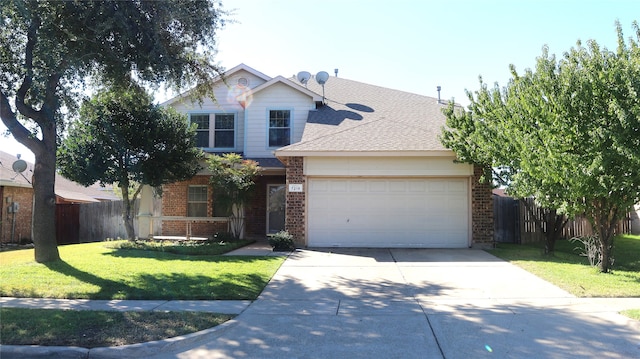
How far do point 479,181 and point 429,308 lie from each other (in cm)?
684

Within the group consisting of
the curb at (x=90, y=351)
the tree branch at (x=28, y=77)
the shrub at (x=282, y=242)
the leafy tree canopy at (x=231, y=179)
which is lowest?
the curb at (x=90, y=351)

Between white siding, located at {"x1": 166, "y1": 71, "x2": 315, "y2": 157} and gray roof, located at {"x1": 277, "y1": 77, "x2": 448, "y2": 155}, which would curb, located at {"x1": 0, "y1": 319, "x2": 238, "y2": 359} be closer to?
gray roof, located at {"x1": 277, "y1": 77, "x2": 448, "y2": 155}

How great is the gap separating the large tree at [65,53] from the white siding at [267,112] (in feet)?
20.0

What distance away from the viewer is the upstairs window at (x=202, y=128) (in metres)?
17.7

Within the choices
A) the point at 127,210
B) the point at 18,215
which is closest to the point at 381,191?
the point at 127,210

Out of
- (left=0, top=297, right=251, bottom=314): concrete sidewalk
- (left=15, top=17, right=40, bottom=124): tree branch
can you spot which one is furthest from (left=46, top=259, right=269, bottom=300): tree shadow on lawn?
(left=15, top=17, right=40, bottom=124): tree branch

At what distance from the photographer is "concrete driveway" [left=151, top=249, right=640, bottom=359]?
5.02 metres

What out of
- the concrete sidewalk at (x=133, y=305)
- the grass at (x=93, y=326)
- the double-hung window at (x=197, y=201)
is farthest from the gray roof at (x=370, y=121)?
the grass at (x=93, y=326)

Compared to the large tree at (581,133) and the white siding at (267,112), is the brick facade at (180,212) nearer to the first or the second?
the white siding at (267,112)

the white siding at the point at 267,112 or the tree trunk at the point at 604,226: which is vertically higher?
the white siding at the point at 267,112

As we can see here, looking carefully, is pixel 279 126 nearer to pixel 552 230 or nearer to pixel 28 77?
pixel 28 77

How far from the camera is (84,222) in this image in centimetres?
2028

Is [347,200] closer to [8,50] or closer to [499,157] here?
[499,157]

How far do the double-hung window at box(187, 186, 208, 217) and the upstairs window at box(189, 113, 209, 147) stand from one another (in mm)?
1859
